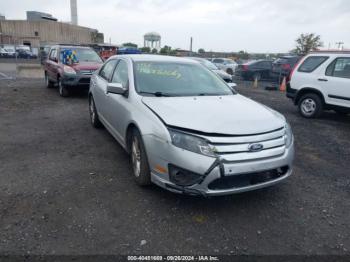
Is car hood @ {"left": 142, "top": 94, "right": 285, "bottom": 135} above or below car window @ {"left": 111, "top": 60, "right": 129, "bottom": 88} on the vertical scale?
below

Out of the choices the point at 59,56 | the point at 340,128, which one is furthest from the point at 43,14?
the point at 340,128

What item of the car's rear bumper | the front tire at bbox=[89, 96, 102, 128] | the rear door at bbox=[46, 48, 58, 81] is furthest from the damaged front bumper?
the rear door at bbox=[46, 48, 58, 81]

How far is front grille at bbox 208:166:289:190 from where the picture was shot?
283cm

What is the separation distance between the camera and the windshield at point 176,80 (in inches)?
154

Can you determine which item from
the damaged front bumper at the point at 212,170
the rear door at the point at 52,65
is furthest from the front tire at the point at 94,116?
the rear door at the point at 52,65

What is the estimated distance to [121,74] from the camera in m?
4.53

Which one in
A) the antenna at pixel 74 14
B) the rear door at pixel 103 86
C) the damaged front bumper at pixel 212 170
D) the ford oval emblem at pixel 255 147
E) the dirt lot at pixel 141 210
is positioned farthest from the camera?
the antenna at pixel 74 14

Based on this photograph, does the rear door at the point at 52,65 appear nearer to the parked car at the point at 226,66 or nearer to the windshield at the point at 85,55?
the windshield at the point at 85,55

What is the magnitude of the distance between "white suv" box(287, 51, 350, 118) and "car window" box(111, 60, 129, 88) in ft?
16.9

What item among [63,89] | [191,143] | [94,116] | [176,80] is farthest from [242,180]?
[63,89]

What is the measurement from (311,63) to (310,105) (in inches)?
43.3

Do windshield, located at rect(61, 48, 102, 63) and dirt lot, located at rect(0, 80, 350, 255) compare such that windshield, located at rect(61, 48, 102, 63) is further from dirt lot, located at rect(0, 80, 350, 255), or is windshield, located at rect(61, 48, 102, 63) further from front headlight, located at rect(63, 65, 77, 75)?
dirt lot, located at rect(0, 80, 350, 255)

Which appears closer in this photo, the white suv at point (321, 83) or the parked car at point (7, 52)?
the white suv at point (321, 83)

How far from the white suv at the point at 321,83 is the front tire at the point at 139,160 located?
5.54 meters
